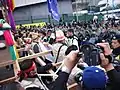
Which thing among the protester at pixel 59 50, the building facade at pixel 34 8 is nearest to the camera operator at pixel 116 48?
the protester at pixel 59 50

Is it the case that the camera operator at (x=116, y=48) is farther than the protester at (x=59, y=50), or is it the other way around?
the protester at (x=59, y=50)

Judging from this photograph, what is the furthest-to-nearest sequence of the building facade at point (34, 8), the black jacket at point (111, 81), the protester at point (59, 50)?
the building facade at point (34, 8)
the protester at point (59, 50)
the black jacket at point (111, 81)

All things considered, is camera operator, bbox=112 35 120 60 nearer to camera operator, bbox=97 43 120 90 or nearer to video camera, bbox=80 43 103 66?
camera operator, bbox=97 43 120 90

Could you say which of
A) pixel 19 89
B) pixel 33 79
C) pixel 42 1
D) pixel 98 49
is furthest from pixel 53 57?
pixel 42 1

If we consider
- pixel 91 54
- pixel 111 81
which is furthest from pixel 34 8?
pixel 91 54

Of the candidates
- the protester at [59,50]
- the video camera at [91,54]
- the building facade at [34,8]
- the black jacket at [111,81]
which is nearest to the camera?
the video camera at [91,54]

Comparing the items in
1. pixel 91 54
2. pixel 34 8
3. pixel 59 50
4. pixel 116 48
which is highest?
pixel 91 54

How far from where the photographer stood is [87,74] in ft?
7.13

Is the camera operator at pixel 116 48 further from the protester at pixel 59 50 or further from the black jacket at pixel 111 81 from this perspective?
the black jacket at pixel 111 81

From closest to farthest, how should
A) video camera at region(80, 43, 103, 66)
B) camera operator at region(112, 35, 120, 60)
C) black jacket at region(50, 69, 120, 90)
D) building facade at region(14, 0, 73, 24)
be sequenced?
video camera at region(80, 43, 103, 66) < black jacket at region(50, 69, 120, 90) < camera operator at region(112, 35, 120, 60) < building facade at region(14, 0, 73, 24)

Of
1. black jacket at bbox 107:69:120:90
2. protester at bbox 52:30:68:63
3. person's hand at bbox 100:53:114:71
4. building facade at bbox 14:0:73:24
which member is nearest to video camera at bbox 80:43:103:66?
person's hand at bbox 100:53:114:71

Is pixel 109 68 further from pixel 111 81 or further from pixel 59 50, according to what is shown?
pixel 59 50

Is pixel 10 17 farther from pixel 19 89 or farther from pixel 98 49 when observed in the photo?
pixel 98 49

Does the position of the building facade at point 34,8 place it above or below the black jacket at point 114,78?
below
